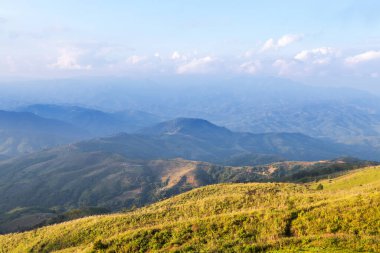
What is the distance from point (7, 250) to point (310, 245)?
123 feet

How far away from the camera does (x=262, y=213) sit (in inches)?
1105

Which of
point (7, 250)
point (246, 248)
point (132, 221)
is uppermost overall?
point (246, 248)

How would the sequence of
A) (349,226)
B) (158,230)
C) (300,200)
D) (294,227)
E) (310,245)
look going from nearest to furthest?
1. (310,245)
2. (349,226)
3. (294,227)
4. (158,230)
5. (300,200)

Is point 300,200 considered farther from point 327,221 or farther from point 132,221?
point 132,221

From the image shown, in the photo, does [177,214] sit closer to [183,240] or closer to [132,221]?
[132,221]

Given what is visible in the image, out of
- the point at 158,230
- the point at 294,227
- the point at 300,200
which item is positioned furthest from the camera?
the point at 300,200

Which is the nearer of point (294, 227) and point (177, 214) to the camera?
point (294, 227)

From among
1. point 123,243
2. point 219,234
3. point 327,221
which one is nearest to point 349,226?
point 327,221

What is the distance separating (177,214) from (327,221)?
1931 cm

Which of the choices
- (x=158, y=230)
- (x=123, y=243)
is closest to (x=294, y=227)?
(x=158, y=230)

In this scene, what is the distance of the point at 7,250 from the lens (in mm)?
42000

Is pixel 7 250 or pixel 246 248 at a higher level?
pixel 246 248

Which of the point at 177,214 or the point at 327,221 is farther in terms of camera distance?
the point at 177,214

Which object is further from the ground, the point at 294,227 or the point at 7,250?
the point at 294,227
